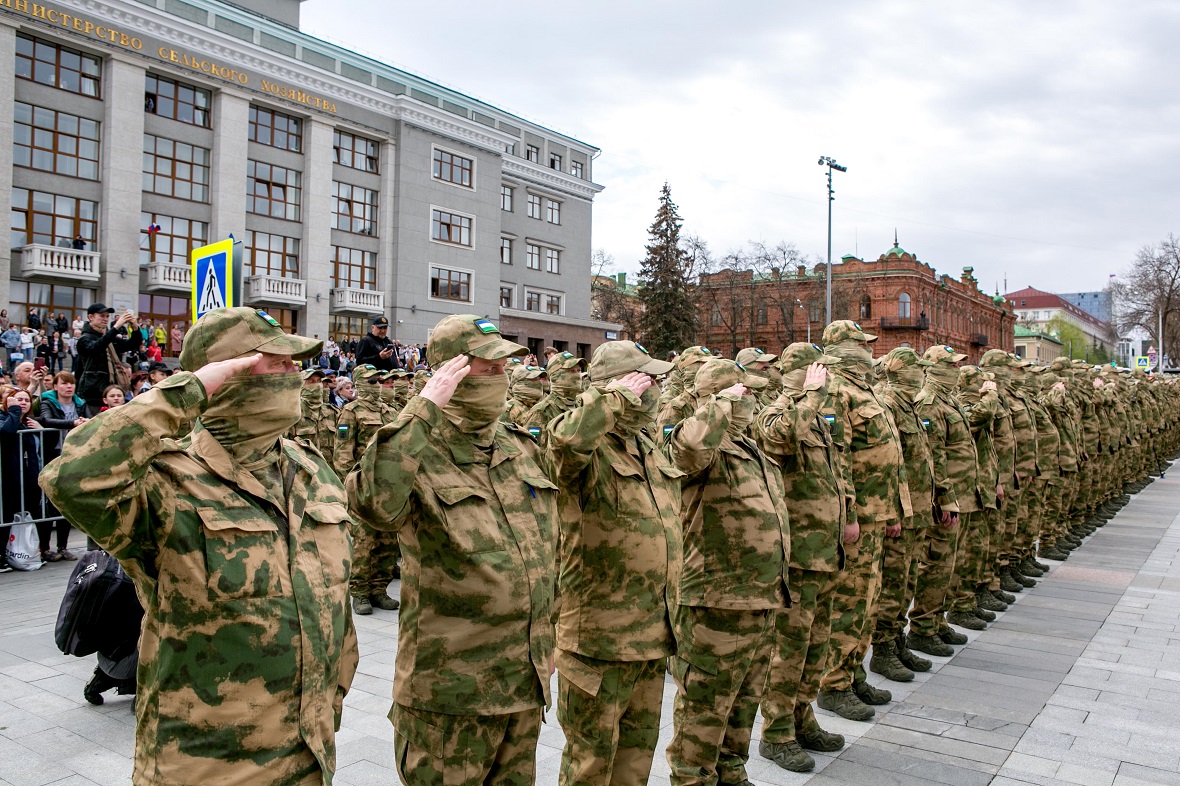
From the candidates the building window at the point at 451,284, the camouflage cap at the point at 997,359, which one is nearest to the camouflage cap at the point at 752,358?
the camouflage cap at the point at 997,359

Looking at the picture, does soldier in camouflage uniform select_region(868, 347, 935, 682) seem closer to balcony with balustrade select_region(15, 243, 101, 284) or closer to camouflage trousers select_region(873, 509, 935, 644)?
camouflage trousers select_region(873, 509, 935, 644)

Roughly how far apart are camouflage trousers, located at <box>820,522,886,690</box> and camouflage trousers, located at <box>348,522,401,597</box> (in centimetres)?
437

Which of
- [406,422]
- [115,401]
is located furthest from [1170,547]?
[115,401]

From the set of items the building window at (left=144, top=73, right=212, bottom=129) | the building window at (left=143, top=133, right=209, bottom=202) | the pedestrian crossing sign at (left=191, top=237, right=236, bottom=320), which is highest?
the building window at (left=144, top=73, right=212, bottom=129)

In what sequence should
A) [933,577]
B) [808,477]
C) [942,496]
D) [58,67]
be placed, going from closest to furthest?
[808,477], [933,577], [942,496], [58,67]

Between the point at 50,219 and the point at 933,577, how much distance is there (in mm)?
29234

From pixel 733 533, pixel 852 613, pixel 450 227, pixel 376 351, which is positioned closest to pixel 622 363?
pixel 733 533

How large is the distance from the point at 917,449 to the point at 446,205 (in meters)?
34.4

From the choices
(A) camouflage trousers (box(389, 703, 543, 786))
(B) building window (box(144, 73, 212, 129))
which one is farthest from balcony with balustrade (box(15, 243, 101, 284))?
(A) camouflage trousers (box(389, 703, 543, 786))

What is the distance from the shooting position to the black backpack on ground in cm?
521

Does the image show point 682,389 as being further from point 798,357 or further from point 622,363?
point 622,363

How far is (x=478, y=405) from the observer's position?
3.37 metres

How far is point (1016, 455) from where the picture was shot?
9680 millimetres

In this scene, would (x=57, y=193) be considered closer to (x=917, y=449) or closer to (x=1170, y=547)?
(x=917, y=449)
